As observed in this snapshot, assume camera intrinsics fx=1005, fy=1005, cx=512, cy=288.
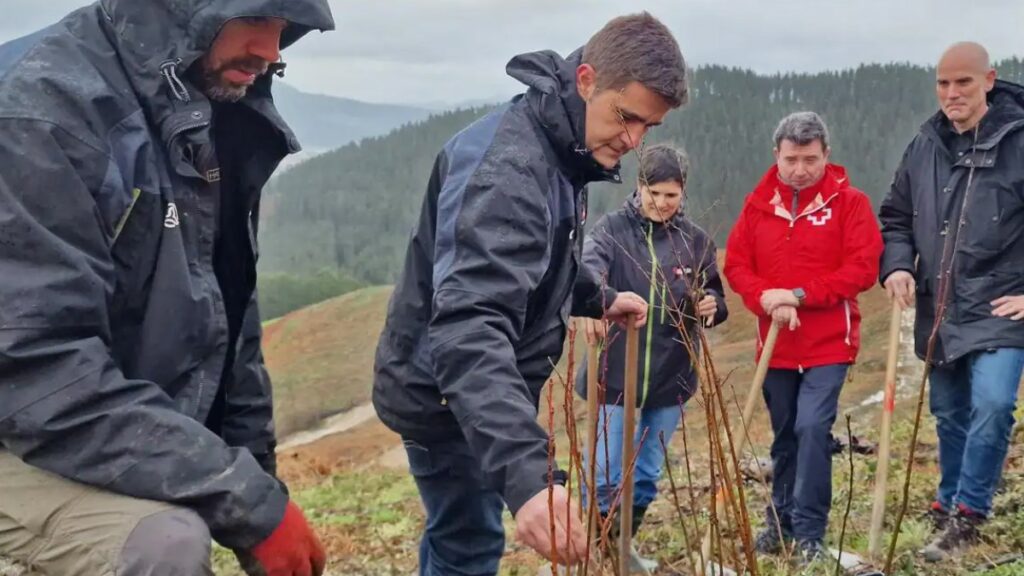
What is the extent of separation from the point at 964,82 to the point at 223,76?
3842 millimetres

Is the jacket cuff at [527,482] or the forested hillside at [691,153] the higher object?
the jacket cuff at [527,482]

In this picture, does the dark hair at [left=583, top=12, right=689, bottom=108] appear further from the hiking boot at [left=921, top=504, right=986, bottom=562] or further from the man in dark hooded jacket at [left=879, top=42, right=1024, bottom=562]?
the hiking boot at [left=921, top=504, right=986, bottom=562]

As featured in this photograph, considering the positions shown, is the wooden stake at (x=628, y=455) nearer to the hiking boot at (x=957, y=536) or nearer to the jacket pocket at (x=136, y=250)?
the jacket pocket at (x=136, y=250)

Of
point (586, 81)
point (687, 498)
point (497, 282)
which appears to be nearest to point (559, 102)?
point (586, 81)

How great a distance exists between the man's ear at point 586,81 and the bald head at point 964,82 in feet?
9.42

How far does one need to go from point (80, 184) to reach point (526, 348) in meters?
1.42

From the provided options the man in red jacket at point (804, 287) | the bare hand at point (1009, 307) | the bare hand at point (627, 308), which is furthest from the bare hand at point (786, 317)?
the bare hand at point (627, 308)

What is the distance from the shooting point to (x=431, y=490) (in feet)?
10.8

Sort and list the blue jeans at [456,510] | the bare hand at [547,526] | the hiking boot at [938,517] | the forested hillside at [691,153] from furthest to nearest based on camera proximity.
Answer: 1. the forested hillside at [691,153]
2. the hiking boot at [938,517]
3. the blue jeans at [456,510]
4. the bare hand at [547,526]

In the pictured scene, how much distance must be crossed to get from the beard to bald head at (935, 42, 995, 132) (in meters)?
3.69

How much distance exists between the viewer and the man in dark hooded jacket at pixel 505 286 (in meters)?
2.25

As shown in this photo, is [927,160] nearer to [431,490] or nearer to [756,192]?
[756,192]

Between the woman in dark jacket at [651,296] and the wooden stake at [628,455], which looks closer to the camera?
the wooden stake at [628,455]

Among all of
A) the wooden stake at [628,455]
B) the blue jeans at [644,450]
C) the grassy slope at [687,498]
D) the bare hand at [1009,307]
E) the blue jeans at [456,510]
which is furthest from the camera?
the grassy slope at [687,498]
